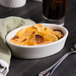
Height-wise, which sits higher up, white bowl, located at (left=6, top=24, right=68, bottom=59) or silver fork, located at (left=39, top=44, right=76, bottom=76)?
white bowl, located at (left=6, top=24, right=68, bottom=59)

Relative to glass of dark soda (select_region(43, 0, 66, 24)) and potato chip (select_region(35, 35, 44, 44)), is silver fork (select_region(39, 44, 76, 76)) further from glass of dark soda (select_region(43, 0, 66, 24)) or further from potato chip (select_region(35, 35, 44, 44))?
glass of dark soda (select_region(43, 0, 66, 24))

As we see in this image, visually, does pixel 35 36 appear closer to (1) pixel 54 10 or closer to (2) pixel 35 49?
(2) pixel 35 49

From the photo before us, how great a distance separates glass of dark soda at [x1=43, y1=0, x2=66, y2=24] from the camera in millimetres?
1012

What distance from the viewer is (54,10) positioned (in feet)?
3.35

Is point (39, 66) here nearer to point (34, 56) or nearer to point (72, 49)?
point (34, 56)

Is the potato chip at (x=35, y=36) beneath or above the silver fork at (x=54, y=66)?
above

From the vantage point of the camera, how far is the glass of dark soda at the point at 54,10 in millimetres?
1012

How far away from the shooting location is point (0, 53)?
0.79 metres

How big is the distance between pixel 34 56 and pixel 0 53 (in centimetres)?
11

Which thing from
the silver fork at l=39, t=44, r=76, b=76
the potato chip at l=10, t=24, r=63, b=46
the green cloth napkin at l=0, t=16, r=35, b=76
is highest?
the potato chip at l=10, t=24, r=63, b=46

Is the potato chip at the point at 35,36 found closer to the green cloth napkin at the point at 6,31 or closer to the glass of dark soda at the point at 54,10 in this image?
the green cloth napkin at the point at 6,31

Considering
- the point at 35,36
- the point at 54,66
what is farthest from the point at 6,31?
the point at 54,66

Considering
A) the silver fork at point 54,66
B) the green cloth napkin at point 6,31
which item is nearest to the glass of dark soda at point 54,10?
the green cloth napkin at point 6,31

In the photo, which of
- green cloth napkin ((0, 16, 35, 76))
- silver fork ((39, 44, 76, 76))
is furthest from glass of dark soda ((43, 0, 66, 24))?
silver fork ((39, 44, 76, 76))
